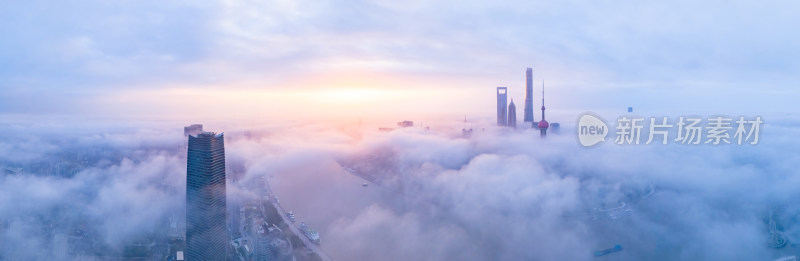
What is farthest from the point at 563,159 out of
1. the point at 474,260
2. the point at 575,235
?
the point at 474,260

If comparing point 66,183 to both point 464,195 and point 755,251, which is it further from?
point 755,251

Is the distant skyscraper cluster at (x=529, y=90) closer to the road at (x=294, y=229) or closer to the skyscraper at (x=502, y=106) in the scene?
the skyscraper at (x=502, y=106)

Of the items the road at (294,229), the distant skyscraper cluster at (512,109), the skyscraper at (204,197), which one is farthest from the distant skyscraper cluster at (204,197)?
the distant skyscraper cluster at (512,109)

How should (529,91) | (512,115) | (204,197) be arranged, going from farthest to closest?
(512,115)
(529,91)
(204,197)

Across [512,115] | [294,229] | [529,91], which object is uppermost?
[529,91]

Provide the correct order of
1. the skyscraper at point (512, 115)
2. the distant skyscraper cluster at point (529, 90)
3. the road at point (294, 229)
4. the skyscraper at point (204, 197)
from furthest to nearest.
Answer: the skyscraper at point (512, 115) → the distant skyscraper cluster at point (529, 90) → the road at point (294, 229) → the skyscraper at point (204, 197)

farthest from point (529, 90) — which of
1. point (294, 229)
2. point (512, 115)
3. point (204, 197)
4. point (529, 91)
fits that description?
point (204, 197)

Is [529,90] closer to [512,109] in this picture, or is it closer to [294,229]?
[512,109]

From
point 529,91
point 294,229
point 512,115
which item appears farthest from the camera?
point 512,115
